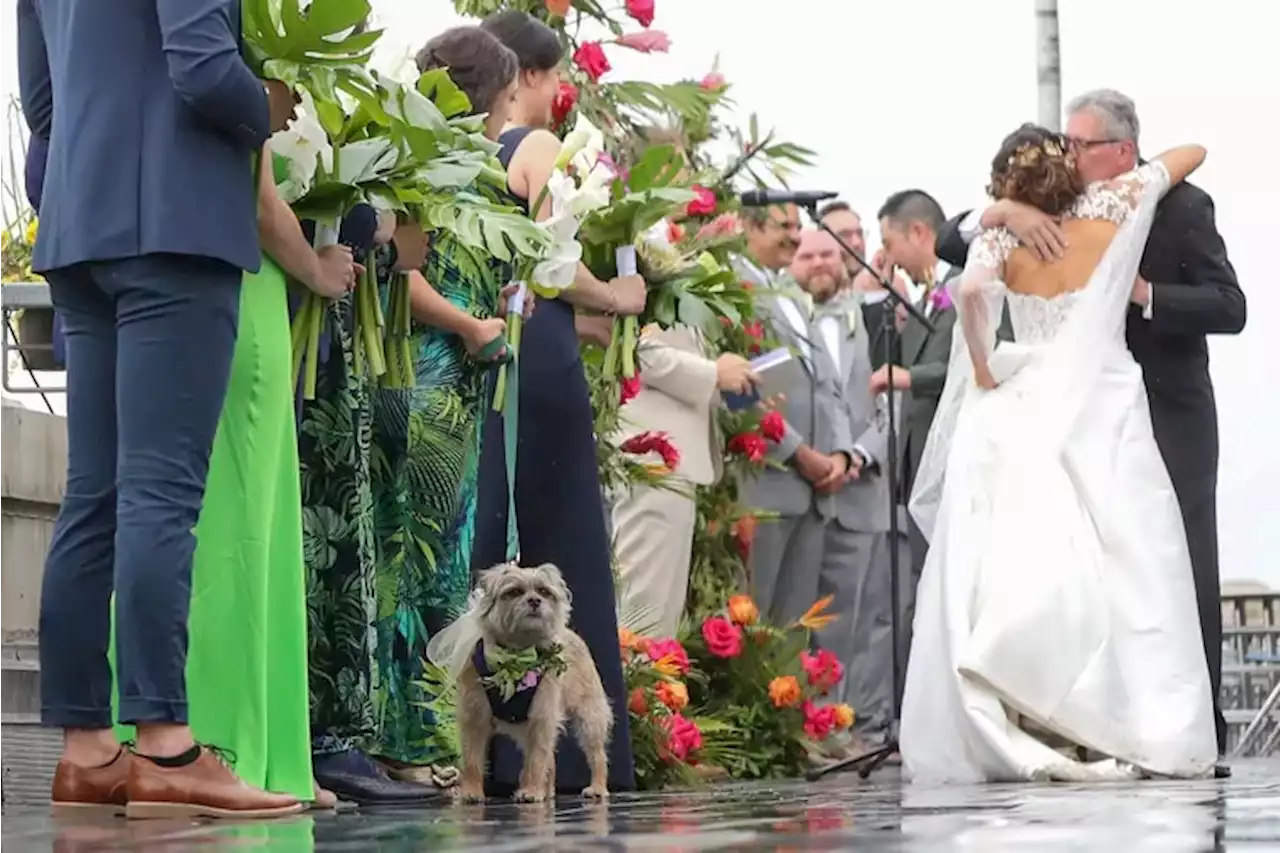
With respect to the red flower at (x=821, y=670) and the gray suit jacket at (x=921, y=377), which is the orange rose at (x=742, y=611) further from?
the gray suit jacket at (x=921, y=377)

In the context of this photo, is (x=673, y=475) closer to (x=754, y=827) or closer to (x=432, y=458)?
(x=432, y=458)

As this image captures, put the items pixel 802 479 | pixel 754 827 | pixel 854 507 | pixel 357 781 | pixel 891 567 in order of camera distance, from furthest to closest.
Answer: pixel 854 507 < pixel 802 479 < pixel 891 567 < pixel 357 781 < pixel 754 827

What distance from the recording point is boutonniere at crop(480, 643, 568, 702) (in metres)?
5.57

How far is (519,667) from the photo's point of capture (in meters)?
5.57

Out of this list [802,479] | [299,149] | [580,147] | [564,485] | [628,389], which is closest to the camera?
[299,149]

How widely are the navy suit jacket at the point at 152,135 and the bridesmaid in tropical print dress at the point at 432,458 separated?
1.05 m

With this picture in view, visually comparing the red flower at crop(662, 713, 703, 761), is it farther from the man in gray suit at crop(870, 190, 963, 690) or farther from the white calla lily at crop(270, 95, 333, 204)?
the man in gray suit at crop(870, 190, 963, 690)

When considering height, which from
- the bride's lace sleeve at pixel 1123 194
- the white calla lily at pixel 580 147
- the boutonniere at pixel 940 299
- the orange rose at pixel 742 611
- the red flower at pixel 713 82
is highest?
the red flower at pixel 713 82

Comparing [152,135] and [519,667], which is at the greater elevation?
[152,135]

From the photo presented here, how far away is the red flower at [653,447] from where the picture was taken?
7.55 m

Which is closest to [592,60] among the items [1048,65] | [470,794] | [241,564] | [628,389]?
[628,389]

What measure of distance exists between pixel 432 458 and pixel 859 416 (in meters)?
4.86

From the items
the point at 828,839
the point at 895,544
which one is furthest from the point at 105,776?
the point at 895,544

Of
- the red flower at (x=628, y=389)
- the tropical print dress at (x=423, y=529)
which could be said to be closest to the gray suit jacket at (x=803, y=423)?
the red flower at (x=628, y=389)
